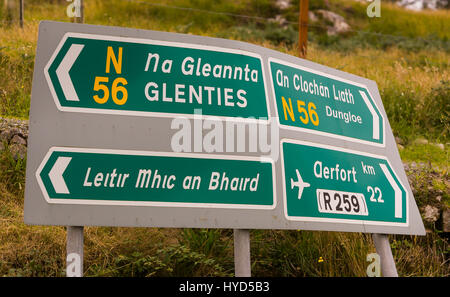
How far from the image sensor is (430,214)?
475cm

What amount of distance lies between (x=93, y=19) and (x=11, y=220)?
379 inches

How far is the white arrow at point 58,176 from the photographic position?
251cm

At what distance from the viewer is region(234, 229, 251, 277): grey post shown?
282 cm

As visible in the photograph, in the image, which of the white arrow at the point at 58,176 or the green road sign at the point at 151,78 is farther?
the green road sign at the point at 151,78

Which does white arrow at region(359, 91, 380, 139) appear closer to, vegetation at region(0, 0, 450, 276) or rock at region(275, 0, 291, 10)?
vegetation at region(0, 0, 450, 276)

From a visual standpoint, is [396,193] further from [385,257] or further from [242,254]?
[242,254]

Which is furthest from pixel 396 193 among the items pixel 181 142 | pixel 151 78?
pixel 151 78

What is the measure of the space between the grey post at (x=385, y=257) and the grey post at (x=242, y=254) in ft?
3.68

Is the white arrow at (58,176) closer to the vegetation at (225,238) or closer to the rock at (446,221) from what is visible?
the vegetation at (225,238)

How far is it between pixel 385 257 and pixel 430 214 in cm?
168

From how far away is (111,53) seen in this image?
281 centimetres

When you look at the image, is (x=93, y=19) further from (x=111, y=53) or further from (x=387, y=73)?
(x=111, y=53)

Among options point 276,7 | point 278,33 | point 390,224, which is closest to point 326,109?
point 390,224

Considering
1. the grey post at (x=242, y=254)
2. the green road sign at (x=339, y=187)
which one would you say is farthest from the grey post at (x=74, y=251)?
the green road sign at (x=339, y=187)
